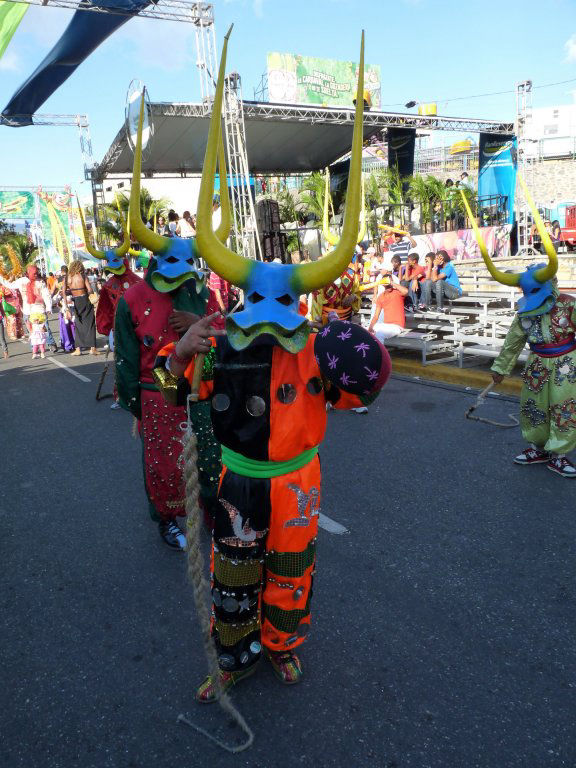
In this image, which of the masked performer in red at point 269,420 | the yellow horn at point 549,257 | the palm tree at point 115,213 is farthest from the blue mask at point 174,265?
the palm tree at point 115,213

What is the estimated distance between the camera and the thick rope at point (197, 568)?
1.92m

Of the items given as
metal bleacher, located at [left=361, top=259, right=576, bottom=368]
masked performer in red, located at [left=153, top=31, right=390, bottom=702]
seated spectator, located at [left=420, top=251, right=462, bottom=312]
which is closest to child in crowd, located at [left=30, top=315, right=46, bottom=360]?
metal bleacher, located at [left=361, top=259, right=576, bottom=368]

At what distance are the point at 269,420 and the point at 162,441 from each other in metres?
1.46

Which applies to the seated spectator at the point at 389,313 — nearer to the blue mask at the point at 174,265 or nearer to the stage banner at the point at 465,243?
the blue mask at the point at 174,265

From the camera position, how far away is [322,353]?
6.69ft

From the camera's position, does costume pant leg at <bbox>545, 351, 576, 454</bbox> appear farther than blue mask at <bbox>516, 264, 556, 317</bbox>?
Yes

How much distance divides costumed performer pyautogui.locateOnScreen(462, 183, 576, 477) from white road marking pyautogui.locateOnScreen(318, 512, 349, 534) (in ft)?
6.04

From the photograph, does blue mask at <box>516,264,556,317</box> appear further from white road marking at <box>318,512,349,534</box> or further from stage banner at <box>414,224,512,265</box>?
stage banner at <box>414,224,512,265</box>

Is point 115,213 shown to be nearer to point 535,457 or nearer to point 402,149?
point 402,149

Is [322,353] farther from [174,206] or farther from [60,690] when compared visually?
[174,206]

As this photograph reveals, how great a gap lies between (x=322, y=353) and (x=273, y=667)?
146cm

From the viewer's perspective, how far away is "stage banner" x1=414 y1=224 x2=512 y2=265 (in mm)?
18219

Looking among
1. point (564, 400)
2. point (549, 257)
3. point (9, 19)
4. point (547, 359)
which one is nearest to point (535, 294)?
point (549, 257)

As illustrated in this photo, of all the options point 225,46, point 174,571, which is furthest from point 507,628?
point 225,46
